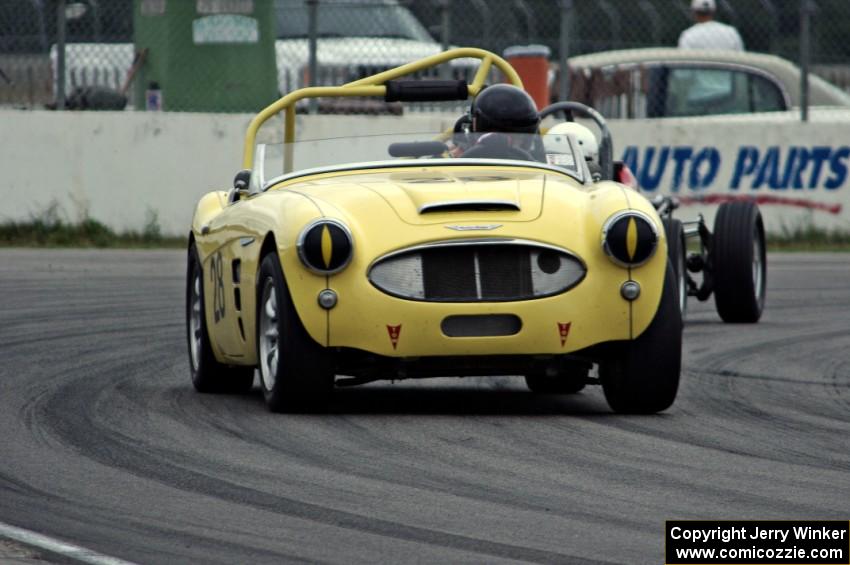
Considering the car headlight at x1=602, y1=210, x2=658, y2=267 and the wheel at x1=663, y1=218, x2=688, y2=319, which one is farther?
the wheel at x1=663, y1=218, x2=688, y2=319

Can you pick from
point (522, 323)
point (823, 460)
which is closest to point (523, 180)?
point (522, 323)

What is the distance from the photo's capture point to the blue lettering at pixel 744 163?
17516 mm

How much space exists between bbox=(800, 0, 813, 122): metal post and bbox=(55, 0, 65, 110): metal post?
6.41 meters

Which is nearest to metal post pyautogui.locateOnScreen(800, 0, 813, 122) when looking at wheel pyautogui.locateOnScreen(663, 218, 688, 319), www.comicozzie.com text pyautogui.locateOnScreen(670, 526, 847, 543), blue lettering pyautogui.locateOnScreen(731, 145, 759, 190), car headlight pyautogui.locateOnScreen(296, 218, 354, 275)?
blue lettering pyautogui.locateOnScreen(731, 145, 759, 190)

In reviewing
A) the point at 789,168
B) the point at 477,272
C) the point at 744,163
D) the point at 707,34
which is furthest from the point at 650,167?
the point at 477,272

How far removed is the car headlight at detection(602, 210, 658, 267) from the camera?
6805 mm

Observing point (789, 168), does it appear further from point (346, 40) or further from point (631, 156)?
point (346, 40)

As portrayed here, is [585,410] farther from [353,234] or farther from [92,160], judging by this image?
[92,160]

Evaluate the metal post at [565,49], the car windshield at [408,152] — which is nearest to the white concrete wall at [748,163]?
the metal post at [565,49]

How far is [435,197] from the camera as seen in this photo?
23.0 feet

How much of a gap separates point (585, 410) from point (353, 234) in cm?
116

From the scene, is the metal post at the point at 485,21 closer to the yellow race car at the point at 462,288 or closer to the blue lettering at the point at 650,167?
the blue lettering at the point at 650,167

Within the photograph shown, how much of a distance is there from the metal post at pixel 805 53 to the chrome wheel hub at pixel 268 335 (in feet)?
37.3

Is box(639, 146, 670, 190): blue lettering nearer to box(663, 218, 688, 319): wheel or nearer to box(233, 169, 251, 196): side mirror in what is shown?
box(663, 218, 688, 319): wheel
